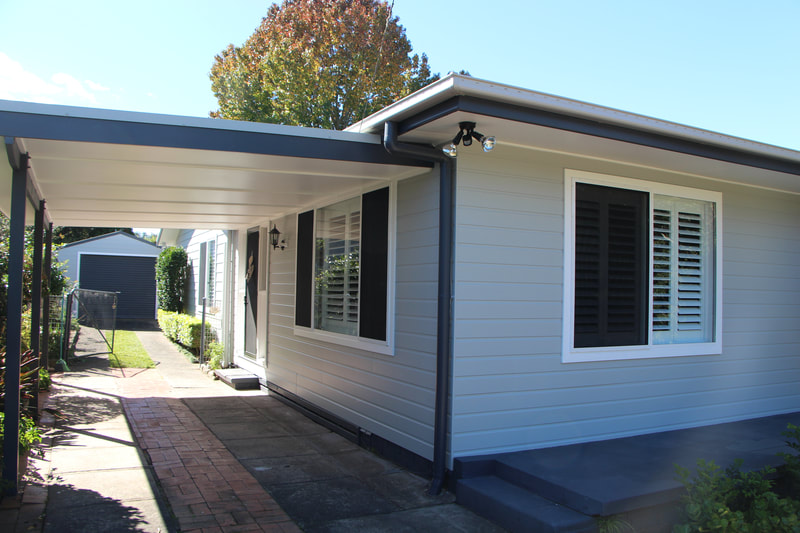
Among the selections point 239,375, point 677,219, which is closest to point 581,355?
point 677,219

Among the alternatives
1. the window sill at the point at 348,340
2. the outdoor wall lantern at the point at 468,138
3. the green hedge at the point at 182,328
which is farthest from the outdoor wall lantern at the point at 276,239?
the green hedge at the point at 182,328

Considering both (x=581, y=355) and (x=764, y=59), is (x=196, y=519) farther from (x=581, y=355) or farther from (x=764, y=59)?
(x=764, y=59)

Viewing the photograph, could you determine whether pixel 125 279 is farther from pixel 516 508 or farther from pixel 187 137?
A: pixel 516 508

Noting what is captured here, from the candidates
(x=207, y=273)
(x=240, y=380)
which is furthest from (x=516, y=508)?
(x=207, y=273)

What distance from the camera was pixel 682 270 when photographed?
18.4 feet

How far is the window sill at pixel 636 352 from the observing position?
15.9ft

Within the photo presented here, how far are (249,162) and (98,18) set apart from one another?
664 centimetres

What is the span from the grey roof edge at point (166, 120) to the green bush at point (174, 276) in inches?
482

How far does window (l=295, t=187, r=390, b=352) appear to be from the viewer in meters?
5.34

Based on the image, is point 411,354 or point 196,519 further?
point 411,354

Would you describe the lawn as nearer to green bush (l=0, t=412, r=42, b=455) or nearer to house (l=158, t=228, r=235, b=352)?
house (l=158, t=228, r=235, b=352)

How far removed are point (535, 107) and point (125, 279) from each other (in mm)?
20495

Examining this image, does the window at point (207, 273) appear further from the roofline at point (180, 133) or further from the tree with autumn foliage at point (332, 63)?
the roofline at point (180, 133)

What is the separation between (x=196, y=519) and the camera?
12.5 feet
